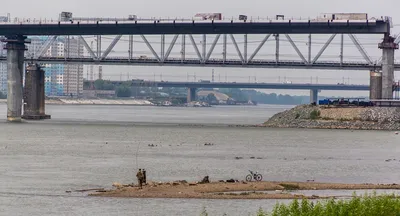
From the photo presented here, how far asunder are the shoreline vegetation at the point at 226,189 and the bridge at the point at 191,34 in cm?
8755

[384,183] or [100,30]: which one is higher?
[100,30]

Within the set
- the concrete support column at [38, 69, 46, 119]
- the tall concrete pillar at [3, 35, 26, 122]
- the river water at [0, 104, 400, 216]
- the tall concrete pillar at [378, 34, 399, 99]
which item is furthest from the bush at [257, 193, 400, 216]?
the concrete support column at [38, 69, 46, 119]

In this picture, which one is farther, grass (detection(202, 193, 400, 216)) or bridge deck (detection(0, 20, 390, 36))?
bridge deck (detection(0, 20, 390, 36))

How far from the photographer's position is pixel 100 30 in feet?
554

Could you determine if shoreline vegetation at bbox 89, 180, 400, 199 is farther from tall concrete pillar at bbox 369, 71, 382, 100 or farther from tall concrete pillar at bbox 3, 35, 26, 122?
tall concrete pillar at bbox 3, 35, 26, 122

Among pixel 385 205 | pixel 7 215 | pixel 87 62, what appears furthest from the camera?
pixel 87 62

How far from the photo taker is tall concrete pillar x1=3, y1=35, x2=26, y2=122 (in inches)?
6767

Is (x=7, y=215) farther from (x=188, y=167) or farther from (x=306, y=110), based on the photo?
(x=306, y=110)

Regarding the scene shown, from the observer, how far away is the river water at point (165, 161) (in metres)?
60.2

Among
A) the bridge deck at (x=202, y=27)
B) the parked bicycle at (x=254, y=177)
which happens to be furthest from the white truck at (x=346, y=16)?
the parked bicycle at (x=254, y=177)

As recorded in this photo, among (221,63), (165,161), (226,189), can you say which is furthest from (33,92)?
(226,189)

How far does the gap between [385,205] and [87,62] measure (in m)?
150

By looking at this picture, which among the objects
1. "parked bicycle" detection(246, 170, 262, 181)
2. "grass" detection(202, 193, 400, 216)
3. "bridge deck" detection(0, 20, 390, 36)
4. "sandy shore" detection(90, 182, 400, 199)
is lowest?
"sandy shore" detection(90, 182, 400, 199)

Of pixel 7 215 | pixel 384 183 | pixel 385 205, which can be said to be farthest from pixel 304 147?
pixel 385 205
